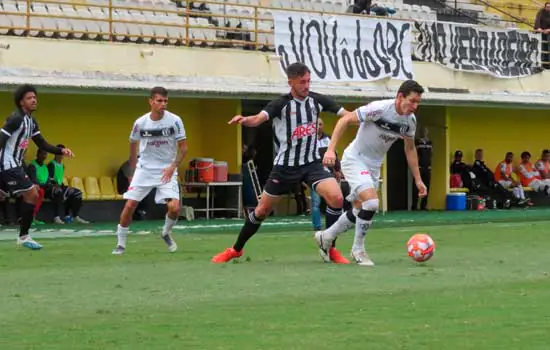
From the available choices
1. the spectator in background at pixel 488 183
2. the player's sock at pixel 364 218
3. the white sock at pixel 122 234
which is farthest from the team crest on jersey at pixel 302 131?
the spectator in background at pixel 488 183

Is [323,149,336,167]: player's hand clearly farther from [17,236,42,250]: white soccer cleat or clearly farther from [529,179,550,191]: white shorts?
[529,179,550,191]: white shorts

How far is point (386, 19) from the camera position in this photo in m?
28.5

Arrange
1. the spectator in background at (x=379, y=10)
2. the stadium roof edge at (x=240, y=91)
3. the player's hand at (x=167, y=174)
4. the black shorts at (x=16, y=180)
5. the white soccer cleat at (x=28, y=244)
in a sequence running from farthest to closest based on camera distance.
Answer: the spectator in background at (x=379, y=10) → the stadium roof edge at (x=240, y=91) → the white soccer cleat at (x=28, y=244) → the black shorts at (x=16, y=180) → the player's hand at (x=167, y=174)

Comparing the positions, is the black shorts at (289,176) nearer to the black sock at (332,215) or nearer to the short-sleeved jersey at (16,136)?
the black sock at (332,215)

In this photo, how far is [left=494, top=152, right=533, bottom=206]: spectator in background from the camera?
107ft

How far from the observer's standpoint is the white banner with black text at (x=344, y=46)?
26906 mm

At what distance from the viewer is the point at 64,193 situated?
2448 cm

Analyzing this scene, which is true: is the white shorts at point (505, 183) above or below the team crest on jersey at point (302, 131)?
below

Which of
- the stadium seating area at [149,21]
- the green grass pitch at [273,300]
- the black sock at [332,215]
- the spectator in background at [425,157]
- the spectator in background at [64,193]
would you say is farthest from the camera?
the spectator in background at [425,157]

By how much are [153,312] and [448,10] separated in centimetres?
2729

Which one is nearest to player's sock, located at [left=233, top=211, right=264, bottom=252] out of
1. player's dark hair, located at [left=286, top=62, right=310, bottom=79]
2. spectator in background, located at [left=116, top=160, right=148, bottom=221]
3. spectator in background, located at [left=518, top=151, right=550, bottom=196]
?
player's dark hair, located at [left=286, top=62, right=310, bottom=79]

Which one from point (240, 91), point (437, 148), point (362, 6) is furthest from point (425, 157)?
point (240, 91)

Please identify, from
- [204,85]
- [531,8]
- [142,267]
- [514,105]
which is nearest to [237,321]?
[142,267]

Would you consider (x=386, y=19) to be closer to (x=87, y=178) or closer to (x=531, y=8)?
(x=87, y=178)
